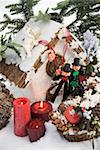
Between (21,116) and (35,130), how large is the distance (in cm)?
6

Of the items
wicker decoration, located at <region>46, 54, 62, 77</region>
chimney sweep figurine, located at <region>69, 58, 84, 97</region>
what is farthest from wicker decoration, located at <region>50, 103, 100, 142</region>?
wicker decoration, located at <region>46, 54, 62, 77</region>

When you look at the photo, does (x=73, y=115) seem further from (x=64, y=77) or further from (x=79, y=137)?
(x=64, y=77)

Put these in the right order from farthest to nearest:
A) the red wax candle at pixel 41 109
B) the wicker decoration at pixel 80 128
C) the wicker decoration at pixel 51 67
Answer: the wicker decoration at pixel 51 67 → the red wax candle at pixel 41 109 → the wicker decoration at pixel 80 128

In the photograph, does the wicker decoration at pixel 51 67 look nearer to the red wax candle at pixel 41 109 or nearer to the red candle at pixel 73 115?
the red wax candle at pixel 41 109

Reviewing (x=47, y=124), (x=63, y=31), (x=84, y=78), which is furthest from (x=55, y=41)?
(x=47, y=124)

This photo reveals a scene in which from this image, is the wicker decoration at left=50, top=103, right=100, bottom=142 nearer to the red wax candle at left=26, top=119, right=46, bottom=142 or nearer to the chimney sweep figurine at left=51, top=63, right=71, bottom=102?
the red wax candle at left=26, top=119, right=46, bottom=142

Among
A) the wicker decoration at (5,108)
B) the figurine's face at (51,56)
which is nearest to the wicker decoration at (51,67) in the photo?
the figurine's face at (51,56)

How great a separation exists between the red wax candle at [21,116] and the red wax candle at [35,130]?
2 centimetres

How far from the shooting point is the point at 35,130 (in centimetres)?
113

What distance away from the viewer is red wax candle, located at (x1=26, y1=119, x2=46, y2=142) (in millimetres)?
1136

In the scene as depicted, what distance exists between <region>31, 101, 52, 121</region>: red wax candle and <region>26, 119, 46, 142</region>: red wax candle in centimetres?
5

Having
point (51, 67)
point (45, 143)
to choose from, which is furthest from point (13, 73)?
point (45, 143)

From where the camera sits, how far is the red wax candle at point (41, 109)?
3.98ft

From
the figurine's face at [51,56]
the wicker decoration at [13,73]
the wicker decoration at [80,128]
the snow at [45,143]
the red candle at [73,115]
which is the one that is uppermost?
the figurine's face at [51,56]
